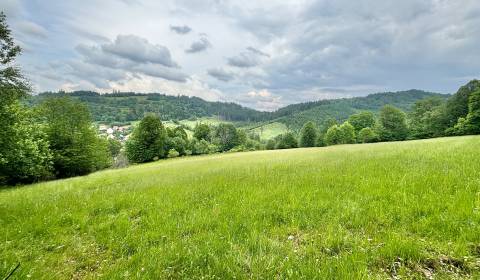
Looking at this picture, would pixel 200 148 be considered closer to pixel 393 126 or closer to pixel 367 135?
pixel 367 135

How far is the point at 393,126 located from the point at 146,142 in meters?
83.6

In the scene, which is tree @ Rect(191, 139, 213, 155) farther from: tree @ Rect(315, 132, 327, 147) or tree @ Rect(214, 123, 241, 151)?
tree @ Rect(315, 132, 327, 147)

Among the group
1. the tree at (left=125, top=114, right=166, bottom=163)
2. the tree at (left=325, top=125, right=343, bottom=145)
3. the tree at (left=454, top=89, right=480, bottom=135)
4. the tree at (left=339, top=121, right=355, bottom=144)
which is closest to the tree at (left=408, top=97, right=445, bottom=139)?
the tree at (left=454, top=89, right=480, bottom=135)

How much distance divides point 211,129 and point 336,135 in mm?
65168

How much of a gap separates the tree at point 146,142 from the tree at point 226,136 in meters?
48.8

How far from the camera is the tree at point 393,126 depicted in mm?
80188

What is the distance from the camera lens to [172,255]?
172 inches

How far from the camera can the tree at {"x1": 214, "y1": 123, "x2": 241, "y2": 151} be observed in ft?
409

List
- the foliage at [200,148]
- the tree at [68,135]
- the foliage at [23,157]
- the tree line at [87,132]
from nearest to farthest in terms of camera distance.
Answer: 1. the tree line at [87,132]
2. the foliage at [23,157]
3. the tree at [68,135]
4. the foliage at [200,148]

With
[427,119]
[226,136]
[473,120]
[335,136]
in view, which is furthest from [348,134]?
[226,136]

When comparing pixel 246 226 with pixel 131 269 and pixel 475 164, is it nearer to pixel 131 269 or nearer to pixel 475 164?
pixel 131 269

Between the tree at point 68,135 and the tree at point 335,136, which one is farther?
the tree at point 335,136

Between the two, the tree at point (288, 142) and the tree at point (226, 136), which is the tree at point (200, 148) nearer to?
the tree at point (226, 136)

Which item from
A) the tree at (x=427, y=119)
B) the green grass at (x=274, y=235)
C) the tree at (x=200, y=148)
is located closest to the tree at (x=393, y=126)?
the tree at (x=427, y=119)
